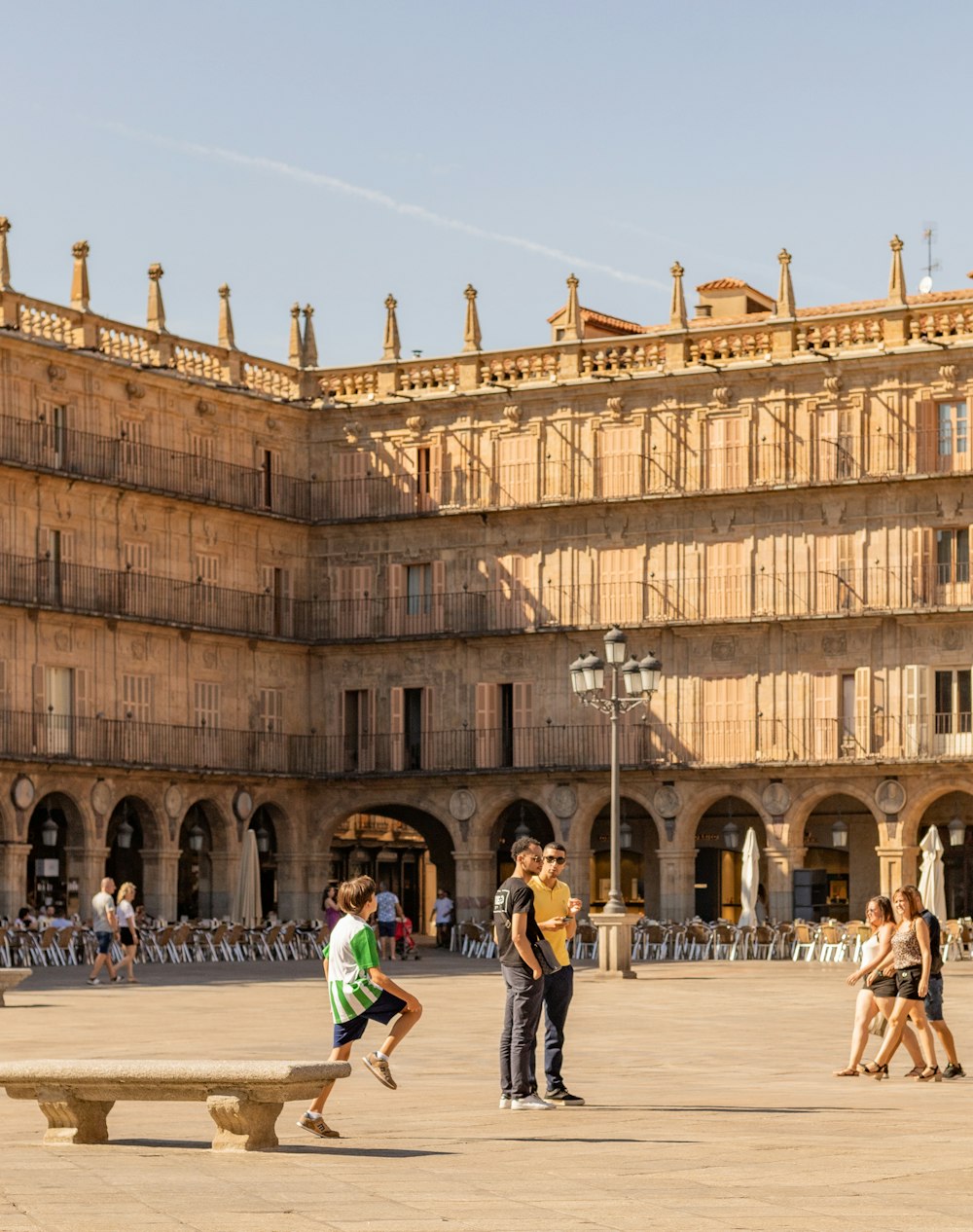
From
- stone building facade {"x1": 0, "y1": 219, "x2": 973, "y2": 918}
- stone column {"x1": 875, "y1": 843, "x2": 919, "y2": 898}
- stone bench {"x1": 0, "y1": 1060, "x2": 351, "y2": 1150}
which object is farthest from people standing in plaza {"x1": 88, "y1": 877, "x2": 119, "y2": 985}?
stone bench {"x1": 0, "y1": 1060, "x2": 351, "y2": 1150}

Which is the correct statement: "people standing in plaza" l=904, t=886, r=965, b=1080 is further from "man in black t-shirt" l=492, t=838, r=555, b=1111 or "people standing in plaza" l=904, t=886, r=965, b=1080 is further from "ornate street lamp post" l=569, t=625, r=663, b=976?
"ornate street lamp post" l=569, t=625, r=663, b=976

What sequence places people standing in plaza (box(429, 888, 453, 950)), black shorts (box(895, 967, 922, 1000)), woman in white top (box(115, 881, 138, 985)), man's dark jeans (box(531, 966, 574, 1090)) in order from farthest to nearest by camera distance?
people standing in plaza (box(429, 888, 453, 950)) < woman in white top (box(115, 881, 138, 985)) < black shorts (box(895, 967, 922, 1000)) < man's dark jeans (box(531, 966, 574, 1090))

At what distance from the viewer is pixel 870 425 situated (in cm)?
5322

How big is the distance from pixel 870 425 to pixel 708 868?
1182 cm

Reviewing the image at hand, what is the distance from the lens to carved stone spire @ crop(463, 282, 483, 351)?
57781 millimetres

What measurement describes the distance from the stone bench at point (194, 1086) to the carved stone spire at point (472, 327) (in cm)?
4490

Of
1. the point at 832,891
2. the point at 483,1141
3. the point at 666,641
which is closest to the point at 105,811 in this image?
the point at 666,641

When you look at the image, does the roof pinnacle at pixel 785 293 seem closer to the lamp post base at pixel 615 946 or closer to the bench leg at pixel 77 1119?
the lamp post base at pixel 615 946

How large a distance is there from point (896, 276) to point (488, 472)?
9.82 meters

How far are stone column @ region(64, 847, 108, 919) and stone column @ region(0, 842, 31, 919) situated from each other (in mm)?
1573

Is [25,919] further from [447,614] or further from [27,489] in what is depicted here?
[447,614]

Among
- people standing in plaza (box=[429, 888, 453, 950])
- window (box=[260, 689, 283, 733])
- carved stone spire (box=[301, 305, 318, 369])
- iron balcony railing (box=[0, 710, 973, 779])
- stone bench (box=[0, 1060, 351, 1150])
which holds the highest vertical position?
carved stone spire (box=[301, 305, 318, 369])

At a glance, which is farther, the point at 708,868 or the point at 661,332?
the point at 708,868

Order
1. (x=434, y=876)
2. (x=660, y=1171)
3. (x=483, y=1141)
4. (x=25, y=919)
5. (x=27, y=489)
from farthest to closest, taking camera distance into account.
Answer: (x=434, y=876) < (x=27, y=489) < (x=25, y=919) < (x=483, y=1141) < (x=660, y=1171)
